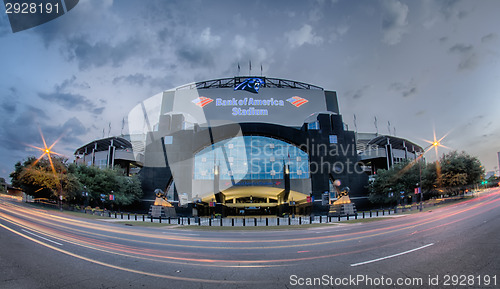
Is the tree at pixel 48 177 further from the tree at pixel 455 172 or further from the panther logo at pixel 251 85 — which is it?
the tree at pixel 455 172

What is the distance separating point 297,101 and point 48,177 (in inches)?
2345

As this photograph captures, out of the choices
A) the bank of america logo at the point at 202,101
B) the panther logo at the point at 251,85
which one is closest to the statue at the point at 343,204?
the panther logo at the point at 251,85

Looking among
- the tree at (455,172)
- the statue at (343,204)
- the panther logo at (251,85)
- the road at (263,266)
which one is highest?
the panther logo at (251,85)

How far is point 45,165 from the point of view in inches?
1709

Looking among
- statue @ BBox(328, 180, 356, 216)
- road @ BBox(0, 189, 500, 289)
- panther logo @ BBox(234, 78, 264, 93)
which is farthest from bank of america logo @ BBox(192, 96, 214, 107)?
road @ BBox(0, 189, 500, 289)

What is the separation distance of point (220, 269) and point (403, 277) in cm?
563

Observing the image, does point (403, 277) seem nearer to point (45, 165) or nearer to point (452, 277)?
point (452, 277)

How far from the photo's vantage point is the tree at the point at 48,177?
4144 cm

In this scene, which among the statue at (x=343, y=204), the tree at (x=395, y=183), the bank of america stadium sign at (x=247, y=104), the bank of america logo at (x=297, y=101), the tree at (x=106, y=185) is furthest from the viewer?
the bank of america logo at (x=297, y=101)

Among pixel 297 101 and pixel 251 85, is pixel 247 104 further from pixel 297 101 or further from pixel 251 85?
pixel 297 101

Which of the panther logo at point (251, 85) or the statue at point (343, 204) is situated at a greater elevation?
the panther logo at point (251, 85)

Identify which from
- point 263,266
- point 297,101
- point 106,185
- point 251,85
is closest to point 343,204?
point 297,101

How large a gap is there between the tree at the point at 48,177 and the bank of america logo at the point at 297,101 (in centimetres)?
5445

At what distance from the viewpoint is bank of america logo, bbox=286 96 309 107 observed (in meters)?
68.8
